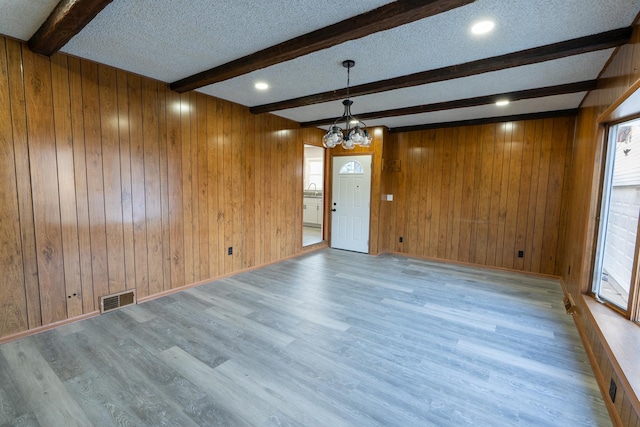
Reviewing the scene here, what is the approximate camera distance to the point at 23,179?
252 centimetres

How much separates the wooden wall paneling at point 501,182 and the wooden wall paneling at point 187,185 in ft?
15.6

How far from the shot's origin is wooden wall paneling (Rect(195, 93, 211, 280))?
3.84 m

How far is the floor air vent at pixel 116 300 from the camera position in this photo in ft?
10.0

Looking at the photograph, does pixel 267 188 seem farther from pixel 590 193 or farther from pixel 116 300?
pixel 590 193

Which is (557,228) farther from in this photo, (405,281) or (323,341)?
(323,341)

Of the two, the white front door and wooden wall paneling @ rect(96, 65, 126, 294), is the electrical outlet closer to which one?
the white front door

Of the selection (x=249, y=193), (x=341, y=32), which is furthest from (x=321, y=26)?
(x=249, y=193)

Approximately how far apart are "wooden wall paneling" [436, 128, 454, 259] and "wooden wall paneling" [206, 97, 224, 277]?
391 centimetres

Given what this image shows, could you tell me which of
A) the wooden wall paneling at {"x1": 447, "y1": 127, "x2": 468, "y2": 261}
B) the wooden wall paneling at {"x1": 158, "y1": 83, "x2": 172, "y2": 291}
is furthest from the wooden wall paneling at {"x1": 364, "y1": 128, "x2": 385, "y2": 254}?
the wooden wall paneling at {"x1": 158, "y1": 83, "x2": 172, "y2": 291}

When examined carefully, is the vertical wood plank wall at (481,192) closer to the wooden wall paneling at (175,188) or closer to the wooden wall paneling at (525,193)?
the wooden wall paneling at (525,193)


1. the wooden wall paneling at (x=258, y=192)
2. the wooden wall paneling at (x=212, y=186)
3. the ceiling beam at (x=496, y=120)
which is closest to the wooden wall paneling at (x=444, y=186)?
the ceiling beam at (x=496, y=120)

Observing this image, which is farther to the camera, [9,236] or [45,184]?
[45,184]

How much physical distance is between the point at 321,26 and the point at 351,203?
4.13 metres

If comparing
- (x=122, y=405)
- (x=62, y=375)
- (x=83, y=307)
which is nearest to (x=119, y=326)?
(x=83, y=307)
